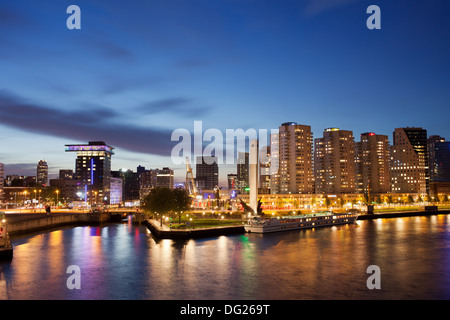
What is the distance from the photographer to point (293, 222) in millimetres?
89812

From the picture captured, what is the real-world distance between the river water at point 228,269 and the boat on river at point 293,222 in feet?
46.1

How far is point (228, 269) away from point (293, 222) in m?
49.4

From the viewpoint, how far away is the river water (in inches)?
1330

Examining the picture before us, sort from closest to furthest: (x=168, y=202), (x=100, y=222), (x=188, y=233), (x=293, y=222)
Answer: (x=188, y=233) → (x=168, y=202) → (x=293, y=222) → (x=100, y=222)

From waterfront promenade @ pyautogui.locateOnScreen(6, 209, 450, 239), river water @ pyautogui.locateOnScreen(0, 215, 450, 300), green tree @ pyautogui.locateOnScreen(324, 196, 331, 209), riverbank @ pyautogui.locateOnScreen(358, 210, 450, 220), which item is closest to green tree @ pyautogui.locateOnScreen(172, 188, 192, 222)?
waterfront promenade @ pyautogui.locateOnScreen(6, 209, 450, 239)

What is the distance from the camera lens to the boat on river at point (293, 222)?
81375 millimetres

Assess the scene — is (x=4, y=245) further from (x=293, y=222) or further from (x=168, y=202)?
(x=293, y=222)

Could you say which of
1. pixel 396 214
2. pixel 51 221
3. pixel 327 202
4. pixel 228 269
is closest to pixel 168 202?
pixel 51 221
